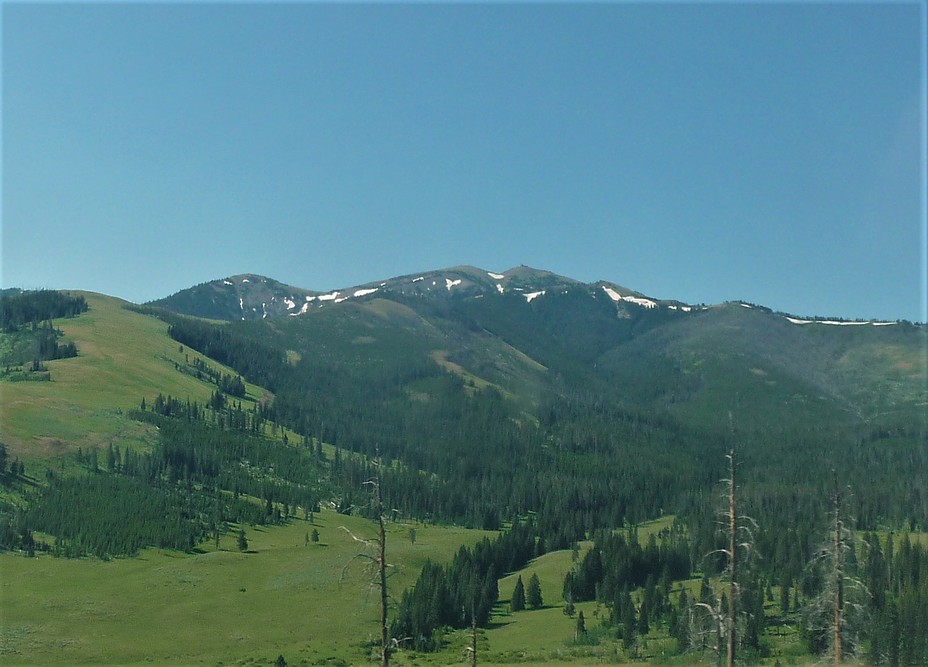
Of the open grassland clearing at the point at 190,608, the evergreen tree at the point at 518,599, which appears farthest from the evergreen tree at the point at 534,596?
the open grassland clearing at the point at 190,608

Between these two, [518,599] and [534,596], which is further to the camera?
[534,596]

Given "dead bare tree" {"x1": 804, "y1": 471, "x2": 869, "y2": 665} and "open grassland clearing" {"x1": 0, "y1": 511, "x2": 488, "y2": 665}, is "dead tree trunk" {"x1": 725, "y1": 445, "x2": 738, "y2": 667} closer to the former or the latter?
"dead bare tree" {"x1": 804, "y1": 471, "x2": 869, "y2": 665}

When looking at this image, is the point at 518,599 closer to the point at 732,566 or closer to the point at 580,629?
the point at 580,629

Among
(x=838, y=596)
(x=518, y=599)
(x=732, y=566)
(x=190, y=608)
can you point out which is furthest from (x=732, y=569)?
(x=518, y=599)

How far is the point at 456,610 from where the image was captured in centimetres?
14475

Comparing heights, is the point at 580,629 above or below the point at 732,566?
below

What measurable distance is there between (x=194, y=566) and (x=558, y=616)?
76956mm

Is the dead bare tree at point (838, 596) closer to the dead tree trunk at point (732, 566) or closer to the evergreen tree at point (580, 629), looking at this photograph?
the dead tree trunk at point (732, 566)

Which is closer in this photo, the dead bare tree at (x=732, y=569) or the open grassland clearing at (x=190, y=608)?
the dead bare tree at (x=732, y=569)

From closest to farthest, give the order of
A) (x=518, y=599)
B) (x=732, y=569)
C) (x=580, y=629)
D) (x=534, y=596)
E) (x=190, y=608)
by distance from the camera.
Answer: (x=732, y=569), (x=580, y=629), (x=190, y=608), (x=518, y=599), (x=534, y=596)

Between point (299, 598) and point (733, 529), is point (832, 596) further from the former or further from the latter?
point (299, 598)

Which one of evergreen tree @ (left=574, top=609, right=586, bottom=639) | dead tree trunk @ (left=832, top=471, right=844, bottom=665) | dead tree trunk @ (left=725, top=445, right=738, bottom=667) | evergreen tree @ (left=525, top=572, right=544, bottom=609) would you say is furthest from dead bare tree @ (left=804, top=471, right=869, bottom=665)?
evergreen tree @ (left=525, top=572, right=544, bottom=609)

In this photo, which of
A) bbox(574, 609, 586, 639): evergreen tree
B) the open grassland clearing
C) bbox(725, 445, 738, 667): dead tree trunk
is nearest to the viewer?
bbox(725, 445, 738, 667): dead tree trunk

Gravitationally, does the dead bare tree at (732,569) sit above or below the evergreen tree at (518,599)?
above
